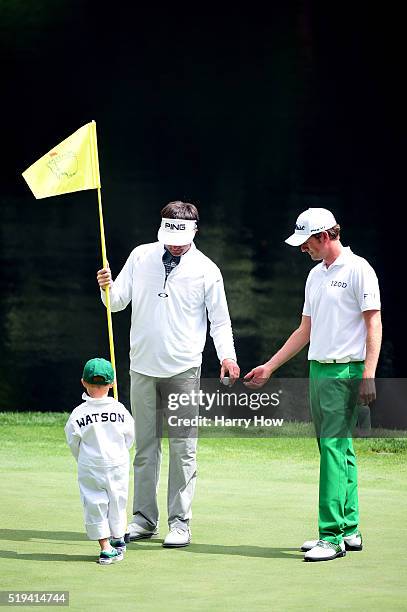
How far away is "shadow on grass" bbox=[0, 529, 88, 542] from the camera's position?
7.25 meters

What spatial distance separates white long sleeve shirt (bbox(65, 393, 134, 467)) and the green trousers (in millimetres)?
836

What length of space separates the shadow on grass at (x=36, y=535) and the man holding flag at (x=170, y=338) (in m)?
0.26

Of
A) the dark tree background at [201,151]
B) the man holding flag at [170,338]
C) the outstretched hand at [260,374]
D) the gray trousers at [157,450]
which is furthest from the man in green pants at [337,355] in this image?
the dark tree background at [201,151]

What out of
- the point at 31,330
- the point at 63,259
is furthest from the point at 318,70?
the point at 31,330

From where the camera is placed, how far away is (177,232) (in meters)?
7.29

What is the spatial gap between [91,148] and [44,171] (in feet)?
0.85

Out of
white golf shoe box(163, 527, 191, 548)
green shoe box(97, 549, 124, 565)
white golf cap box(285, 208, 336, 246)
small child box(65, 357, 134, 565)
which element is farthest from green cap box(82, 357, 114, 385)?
white golf cap box(285, 208, 336, 246)

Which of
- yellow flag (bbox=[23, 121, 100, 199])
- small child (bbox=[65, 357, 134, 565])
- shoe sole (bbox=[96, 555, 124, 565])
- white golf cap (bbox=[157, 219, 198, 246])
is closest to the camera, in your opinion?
shoe sole (bbox=[96, 555, 124, 565])

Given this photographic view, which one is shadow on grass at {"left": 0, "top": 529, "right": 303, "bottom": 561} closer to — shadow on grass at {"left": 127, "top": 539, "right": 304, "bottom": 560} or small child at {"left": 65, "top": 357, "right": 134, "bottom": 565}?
shadow on grass at {"left": 127, "top": 539, "right": 304, "bottom": 560}

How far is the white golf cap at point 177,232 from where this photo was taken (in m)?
7.25

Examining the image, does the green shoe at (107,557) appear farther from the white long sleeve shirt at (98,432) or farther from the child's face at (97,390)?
the child's face at (97,390)

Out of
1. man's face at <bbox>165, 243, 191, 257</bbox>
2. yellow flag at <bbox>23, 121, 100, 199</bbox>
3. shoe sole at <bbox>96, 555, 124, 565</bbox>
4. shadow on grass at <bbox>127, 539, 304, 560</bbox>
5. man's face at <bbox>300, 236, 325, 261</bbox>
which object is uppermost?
yellow flag at <bbox>23, 121, 100, 199</bbox>

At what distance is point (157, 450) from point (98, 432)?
63 cm

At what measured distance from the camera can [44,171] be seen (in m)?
8.03
